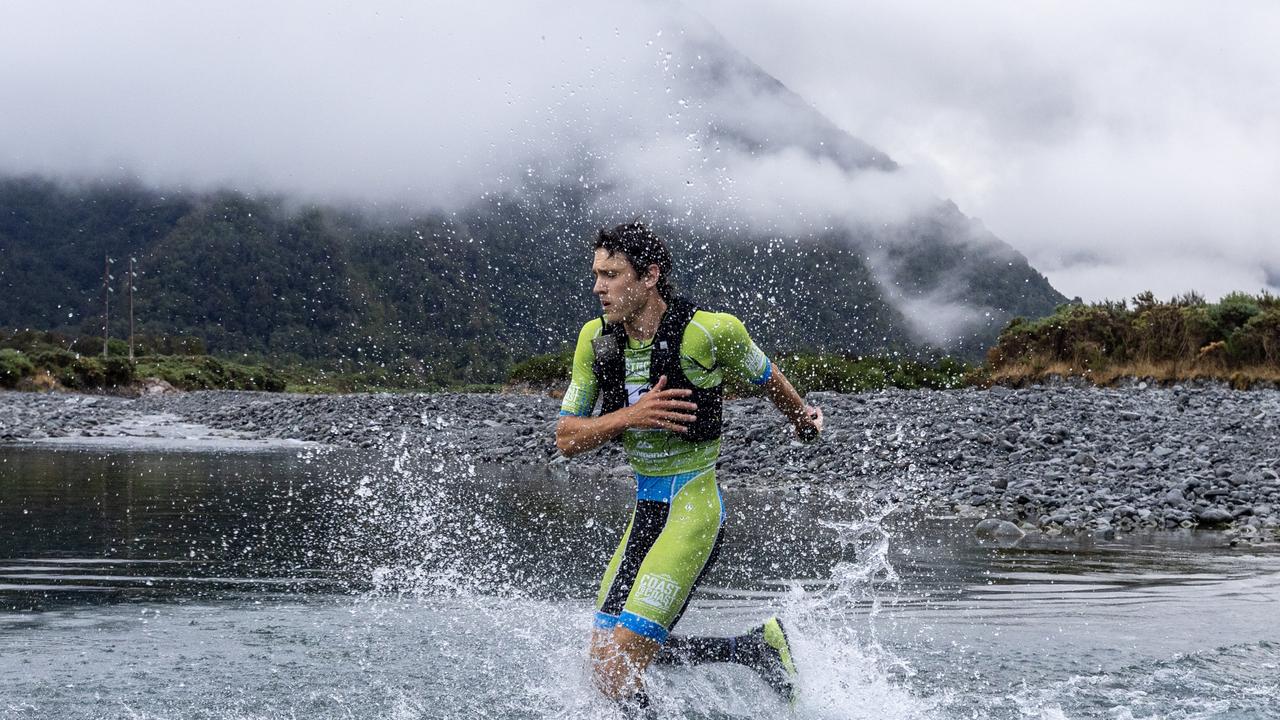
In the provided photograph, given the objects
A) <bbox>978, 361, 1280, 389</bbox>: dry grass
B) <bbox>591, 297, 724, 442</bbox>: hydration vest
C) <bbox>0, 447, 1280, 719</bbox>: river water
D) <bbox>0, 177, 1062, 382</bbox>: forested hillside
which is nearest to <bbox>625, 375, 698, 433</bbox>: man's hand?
<bbox>591, 297, 724, 442</bbox>: hydration vest

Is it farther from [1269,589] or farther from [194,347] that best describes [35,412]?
[194,347]

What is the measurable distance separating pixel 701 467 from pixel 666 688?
1.61 m

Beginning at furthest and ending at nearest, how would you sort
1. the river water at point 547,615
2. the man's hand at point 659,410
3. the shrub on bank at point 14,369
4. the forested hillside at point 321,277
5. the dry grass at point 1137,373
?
the forested hillside at point 321,277 < the shrub on bank at point 14,369 < the dry grass at point 1137,373 < the river water at point 547,615 < the man's hand at point 659,410

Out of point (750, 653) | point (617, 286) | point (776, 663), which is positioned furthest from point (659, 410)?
point (776, 663)

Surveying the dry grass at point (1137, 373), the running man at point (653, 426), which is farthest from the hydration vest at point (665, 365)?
the dry grass at point (1137, 373)

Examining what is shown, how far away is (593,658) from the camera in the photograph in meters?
5.89

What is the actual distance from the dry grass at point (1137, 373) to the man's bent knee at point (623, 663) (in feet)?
95.2

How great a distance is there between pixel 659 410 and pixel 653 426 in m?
0.12

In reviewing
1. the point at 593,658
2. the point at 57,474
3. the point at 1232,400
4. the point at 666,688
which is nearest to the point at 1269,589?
the point at 666,688

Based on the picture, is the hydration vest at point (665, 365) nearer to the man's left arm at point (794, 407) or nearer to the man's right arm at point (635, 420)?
the man's right arm at point (635, 420)

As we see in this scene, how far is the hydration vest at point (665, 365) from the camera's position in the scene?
6.06 metres

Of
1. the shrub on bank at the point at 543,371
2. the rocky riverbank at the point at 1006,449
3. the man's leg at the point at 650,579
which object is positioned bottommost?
the shrub on bank at the point at 543,371

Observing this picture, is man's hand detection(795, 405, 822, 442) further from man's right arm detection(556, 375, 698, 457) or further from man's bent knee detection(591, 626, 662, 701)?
man's bent knee detection(591, 626, 662, 701)

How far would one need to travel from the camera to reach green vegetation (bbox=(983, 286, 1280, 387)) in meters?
31.5
